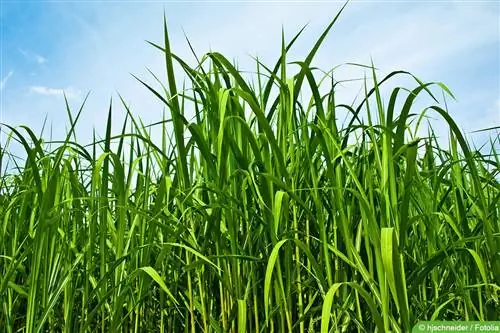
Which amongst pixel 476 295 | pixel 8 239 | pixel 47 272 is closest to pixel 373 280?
pixel 476 295

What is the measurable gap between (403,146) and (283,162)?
10.5 inches

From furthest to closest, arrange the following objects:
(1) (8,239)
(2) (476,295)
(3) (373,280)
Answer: (1) (8,239) → (2) (476,295) → (3) (373,280)

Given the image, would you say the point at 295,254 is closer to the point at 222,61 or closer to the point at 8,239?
the point at 222,61

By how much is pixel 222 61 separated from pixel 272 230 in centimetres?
44

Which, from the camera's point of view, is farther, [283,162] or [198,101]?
[198,101]

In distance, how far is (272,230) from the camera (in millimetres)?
1244

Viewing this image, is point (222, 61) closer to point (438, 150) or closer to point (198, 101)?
point (198, 101)

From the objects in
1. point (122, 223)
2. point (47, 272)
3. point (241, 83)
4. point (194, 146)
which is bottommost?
point (47, 272)

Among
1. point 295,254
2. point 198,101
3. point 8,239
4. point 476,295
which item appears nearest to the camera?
point 295,254

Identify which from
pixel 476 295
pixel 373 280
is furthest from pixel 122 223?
pixel 476 295

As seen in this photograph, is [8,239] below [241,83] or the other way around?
below

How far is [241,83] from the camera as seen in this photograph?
4.50 feet

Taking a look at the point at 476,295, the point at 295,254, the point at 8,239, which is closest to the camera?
the point at 295,254

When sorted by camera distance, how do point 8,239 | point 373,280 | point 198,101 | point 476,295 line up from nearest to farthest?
point 373,280, point 476,295, point 198,101, point 8,239
